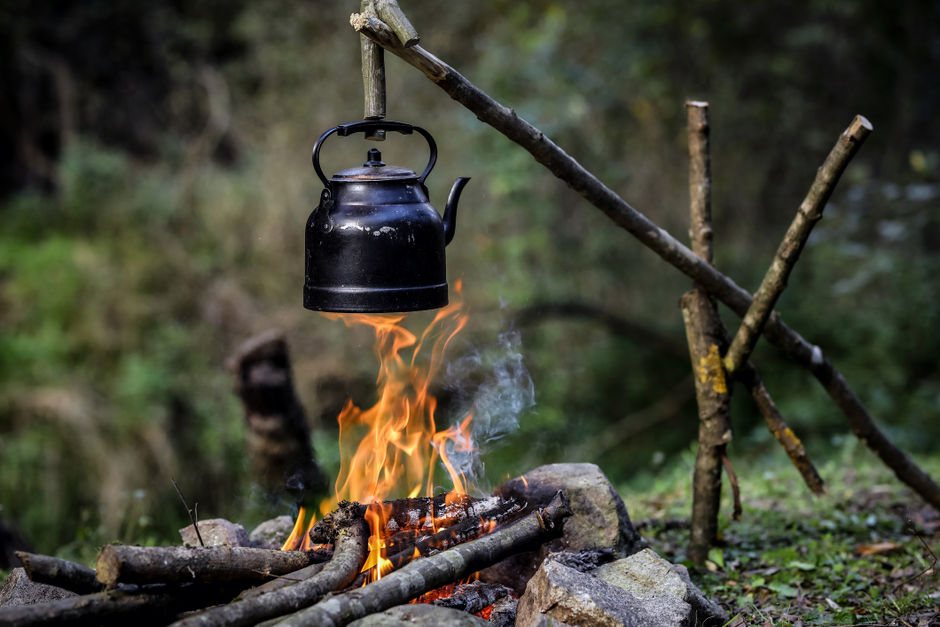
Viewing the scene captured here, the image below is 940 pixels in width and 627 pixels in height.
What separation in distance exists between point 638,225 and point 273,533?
2.03 metres

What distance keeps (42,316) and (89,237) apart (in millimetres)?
1611

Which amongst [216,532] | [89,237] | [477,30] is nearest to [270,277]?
[89,237]

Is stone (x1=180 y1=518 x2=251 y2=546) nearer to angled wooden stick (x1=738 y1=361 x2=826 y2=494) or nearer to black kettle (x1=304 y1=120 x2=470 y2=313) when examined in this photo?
black kettle (x1=304 y1=120 x2=470 y2=313)

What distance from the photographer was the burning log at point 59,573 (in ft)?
7.87

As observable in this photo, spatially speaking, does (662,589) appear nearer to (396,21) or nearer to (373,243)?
(373,243)

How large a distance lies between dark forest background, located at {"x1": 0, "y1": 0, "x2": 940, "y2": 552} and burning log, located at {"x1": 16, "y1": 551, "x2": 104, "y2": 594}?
160 inches

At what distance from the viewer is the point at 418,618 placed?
2395 mm

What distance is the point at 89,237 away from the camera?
10492 mm

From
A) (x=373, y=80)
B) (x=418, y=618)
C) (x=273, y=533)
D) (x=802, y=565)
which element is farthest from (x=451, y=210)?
(x=802, y=565)

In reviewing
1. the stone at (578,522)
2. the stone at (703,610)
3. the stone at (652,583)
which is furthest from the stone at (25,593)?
the stone at (703,610)

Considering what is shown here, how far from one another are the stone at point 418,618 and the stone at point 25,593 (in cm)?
111

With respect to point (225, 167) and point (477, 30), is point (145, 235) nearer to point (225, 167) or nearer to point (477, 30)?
point (225, 167)

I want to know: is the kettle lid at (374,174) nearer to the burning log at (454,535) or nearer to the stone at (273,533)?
the burning log at (454,535)

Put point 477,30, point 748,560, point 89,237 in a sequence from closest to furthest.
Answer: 1. point 748,560
2. point 477,30
3. point 89,237
